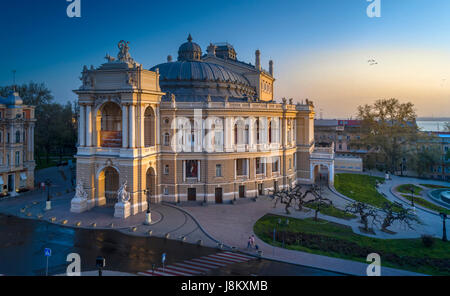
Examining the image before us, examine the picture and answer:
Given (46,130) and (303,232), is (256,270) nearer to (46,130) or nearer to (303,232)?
(303,232)

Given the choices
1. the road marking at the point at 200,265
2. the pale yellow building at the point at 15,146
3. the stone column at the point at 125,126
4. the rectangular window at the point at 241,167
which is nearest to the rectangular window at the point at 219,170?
the rectangular window at the point at 241,167

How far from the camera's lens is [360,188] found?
5322 centimetres

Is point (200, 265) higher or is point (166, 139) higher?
point (166, 139)

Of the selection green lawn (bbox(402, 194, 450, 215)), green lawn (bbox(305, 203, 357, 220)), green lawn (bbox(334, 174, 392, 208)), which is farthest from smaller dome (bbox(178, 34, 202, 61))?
green lawn (bbox(402, 194, 450, 215))

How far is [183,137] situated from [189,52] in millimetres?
20808

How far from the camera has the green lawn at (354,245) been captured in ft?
78.8

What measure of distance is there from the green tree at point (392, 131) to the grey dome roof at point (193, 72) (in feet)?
130

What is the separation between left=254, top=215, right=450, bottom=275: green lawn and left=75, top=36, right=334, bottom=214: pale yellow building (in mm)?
12688

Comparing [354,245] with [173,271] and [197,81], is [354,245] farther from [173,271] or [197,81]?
[197,81]

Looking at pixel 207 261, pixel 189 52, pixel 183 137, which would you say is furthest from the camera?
pixel 189 52

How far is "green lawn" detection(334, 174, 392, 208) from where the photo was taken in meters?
46.2

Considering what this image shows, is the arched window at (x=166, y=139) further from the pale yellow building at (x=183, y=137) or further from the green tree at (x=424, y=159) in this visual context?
the green tree at (x=424, y=159)

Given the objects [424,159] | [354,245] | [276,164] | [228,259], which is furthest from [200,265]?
[424,159]
